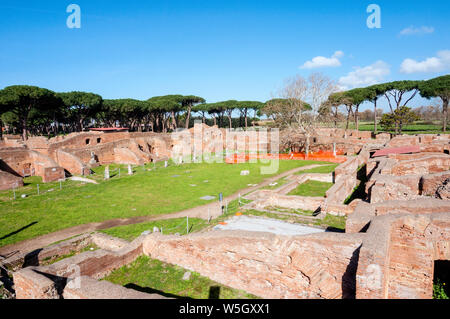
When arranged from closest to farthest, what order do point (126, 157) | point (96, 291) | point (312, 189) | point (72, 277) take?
point (96, 291), point (72, 277), point (312, 189), point (126, 157)

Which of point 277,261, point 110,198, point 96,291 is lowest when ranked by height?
point 110,198

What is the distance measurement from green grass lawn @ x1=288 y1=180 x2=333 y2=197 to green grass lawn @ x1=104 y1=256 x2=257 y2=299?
10.6 metres

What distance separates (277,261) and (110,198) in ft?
44.1

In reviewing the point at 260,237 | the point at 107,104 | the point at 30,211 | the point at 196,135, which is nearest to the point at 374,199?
the point at 260,237

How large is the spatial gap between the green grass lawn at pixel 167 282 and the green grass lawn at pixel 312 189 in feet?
34.8

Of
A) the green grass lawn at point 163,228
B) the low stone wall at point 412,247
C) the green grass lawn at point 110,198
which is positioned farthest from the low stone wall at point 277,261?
the green grass lawn at point 110,198

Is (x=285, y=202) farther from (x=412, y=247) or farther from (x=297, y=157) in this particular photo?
(x=297, y=157)

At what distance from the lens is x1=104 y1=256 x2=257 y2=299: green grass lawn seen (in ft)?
21.8

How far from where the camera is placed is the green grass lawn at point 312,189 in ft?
53.4

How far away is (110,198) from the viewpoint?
1641 cm

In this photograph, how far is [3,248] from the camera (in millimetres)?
9789

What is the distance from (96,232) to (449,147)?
974 inches

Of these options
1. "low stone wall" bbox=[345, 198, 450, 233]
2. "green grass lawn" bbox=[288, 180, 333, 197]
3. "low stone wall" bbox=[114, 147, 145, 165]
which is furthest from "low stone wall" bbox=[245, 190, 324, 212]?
"low stone wall" bbox=[114, 147, 145, 165]

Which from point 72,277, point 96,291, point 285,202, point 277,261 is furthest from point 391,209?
point 72,277
